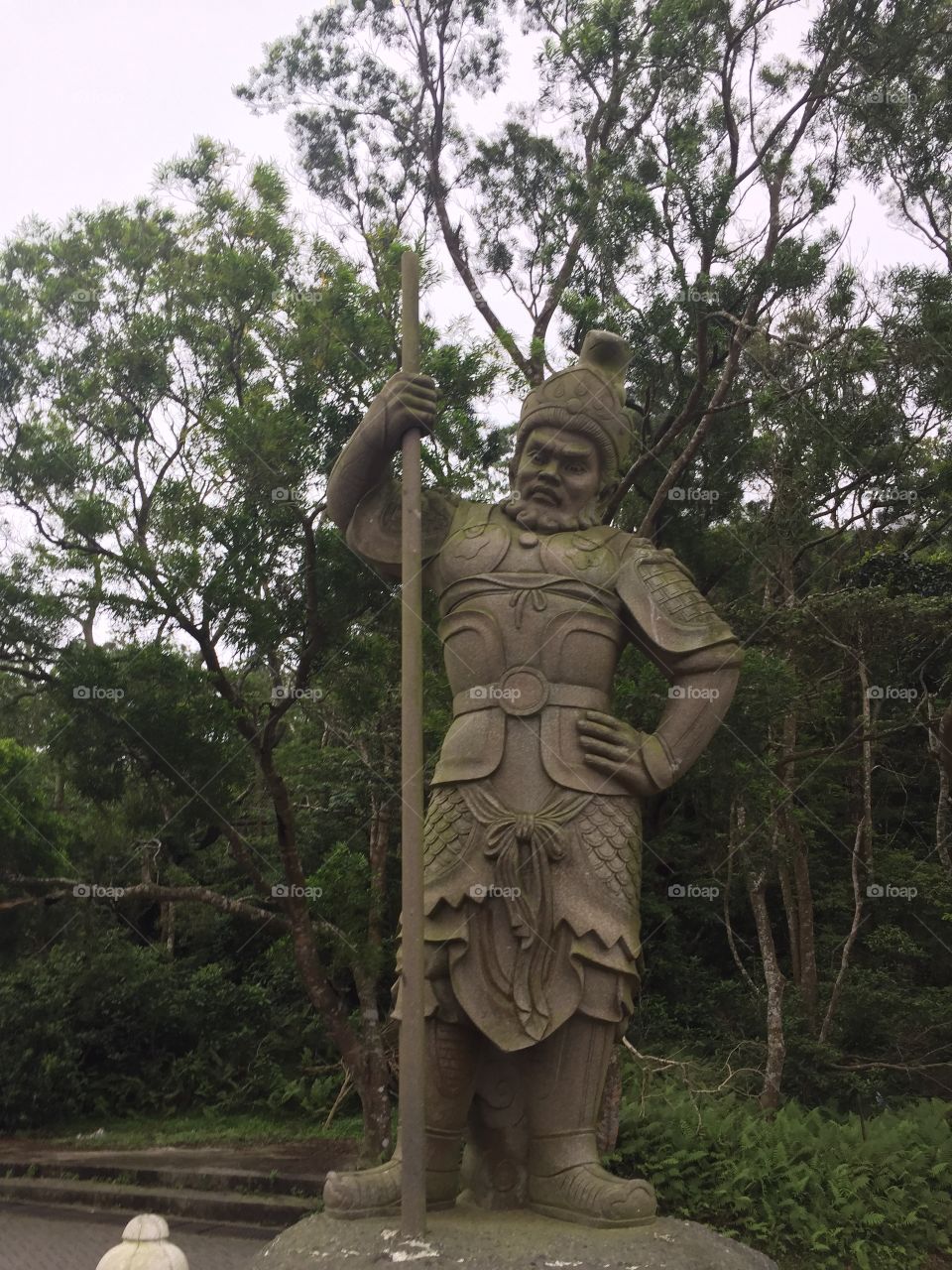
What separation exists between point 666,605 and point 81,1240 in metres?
6.82

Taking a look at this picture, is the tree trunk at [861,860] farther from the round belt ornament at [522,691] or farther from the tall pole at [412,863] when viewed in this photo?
the tall pole at [412,863]

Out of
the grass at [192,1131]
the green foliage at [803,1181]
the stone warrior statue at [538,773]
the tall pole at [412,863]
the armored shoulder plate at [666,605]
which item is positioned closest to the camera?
the tall pole at [412,863]

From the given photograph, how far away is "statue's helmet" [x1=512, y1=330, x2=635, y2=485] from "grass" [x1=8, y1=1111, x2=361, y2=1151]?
7.98m

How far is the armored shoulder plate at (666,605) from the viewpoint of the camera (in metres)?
4.79

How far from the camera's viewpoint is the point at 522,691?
15.4 feet

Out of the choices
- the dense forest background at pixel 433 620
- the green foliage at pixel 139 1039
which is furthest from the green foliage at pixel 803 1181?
the green foliage at pixel 139 1039

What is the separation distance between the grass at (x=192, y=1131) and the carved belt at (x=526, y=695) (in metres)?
7.58

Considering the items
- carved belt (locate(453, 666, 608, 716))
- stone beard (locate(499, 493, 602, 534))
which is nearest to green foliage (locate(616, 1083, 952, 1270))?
carved belt (locate(453, 666, 608, 716))

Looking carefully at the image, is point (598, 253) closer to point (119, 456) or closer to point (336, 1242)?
point (119, 456)

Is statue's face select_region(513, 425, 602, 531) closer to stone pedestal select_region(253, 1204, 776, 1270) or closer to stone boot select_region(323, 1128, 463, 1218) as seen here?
stone boot select_region(323, 1128, 463, 1218)

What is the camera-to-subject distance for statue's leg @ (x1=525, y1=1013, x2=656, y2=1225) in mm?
4180

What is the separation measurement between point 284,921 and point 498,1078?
15.6 feet

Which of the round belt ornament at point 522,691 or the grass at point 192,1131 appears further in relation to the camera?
the grass at point 192,1131

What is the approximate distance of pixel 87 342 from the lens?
10148 mm
